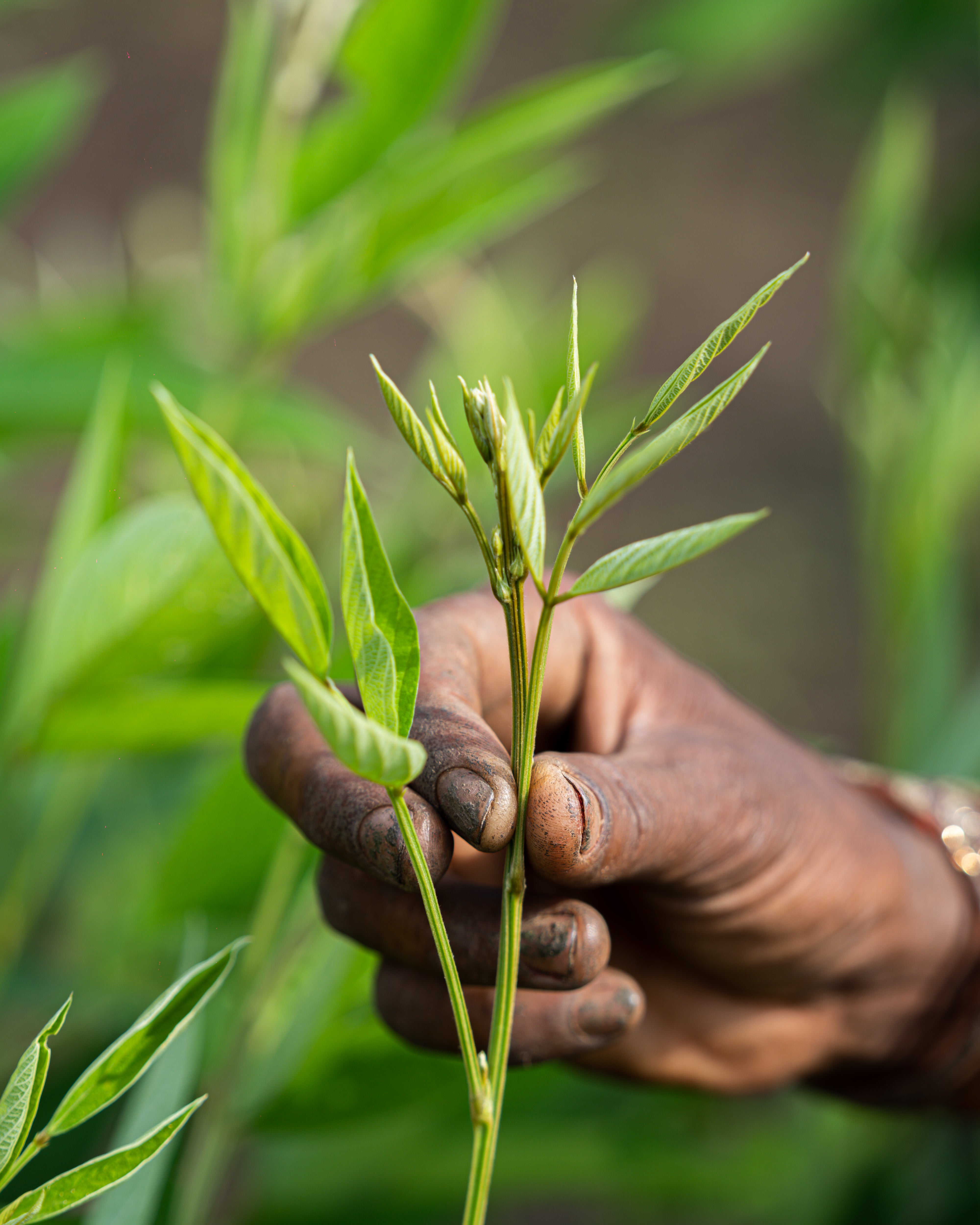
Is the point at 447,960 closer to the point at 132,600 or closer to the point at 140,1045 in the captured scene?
the point at 140,1045

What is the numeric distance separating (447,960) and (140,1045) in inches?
2.7

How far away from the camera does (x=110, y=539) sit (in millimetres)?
327

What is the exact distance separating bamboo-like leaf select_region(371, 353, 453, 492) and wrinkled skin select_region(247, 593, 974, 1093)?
2.1 inches

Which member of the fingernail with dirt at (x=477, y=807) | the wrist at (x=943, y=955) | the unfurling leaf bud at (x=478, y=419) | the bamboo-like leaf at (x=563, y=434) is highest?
the unfurling leaf bud at (x=478, y=419)

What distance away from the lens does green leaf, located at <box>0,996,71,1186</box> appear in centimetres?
19

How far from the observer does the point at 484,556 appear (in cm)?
17

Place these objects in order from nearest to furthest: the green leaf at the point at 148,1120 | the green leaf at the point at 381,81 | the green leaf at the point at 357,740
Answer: the green leaf at the point at 357,740 < the green leaf at the point at 148,1120 < the green leaf at the point at 381,81

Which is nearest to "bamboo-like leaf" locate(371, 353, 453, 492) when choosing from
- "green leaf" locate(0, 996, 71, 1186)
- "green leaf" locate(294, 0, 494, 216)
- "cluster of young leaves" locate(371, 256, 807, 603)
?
"cluster of young leaves" locate(371, 256, 807, 603)

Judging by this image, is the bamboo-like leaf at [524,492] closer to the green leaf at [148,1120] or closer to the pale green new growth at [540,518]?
the pale green new growth at [540,518]

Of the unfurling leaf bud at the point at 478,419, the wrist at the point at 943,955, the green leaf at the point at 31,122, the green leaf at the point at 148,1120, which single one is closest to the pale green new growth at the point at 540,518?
the unfurling leaf bud at the point at 478,419

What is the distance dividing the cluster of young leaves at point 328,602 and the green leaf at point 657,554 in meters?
0.03

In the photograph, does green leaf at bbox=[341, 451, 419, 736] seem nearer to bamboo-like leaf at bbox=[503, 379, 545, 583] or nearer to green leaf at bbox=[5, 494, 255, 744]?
bamboo-like leaf at bbox=[503, 379, 545, 583]

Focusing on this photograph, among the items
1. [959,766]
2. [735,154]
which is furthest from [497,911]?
[735,154]

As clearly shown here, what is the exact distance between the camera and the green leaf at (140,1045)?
20cm
